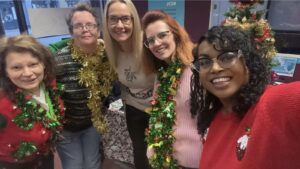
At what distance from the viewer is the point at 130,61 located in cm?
191

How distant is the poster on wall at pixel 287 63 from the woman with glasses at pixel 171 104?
1.71 m

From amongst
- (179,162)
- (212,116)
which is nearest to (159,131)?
(179,162)

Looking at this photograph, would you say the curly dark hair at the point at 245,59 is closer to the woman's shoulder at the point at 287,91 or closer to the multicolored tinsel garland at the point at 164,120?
the woman's shoulder at the point at 287,91

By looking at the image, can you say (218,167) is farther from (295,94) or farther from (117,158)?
(117,158)

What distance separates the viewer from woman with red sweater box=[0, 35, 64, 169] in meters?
1.42

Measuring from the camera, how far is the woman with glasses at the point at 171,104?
1.44m

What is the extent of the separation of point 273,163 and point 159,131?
993mm

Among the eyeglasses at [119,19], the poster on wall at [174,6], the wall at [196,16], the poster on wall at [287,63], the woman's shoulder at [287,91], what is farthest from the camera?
the poster on wall at [174,6]

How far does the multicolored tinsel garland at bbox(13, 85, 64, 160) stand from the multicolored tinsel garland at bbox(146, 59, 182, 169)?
2.21 ft

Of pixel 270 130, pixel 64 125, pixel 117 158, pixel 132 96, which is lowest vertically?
pixel 117 158

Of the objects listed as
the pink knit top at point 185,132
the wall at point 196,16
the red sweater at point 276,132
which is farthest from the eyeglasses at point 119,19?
the wall at point 196,16

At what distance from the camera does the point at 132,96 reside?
2.01 meters

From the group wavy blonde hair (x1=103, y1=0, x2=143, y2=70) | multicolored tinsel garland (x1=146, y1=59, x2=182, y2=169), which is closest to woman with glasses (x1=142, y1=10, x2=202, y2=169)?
multicolored tinsel garland (x1=146, y1=59, x2=182, y2=169)

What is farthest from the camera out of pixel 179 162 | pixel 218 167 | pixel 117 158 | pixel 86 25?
pixel 117 158
